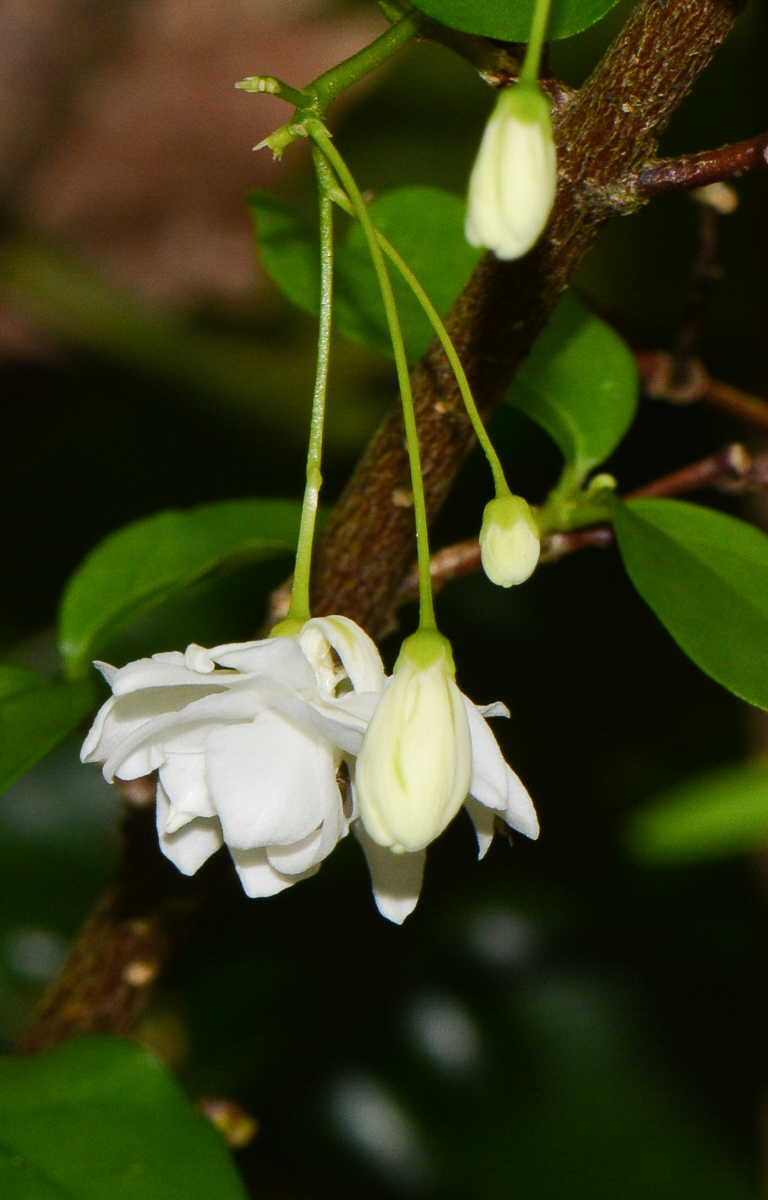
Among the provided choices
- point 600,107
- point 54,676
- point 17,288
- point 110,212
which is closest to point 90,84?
point 110,212

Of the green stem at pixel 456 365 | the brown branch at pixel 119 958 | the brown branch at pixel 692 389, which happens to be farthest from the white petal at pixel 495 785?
the brown branch at pixel 692 389

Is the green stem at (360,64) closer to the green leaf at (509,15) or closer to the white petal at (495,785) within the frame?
the green leaf at (509,15)

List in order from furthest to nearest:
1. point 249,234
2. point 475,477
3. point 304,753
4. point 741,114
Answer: point 249,234 < point 741,114 < point 475,477 < point 304,753

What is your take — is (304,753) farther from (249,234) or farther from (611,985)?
(249,234)

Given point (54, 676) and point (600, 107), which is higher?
point (600, 107)

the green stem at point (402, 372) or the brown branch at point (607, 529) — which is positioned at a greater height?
the green stem at point (402, 372)

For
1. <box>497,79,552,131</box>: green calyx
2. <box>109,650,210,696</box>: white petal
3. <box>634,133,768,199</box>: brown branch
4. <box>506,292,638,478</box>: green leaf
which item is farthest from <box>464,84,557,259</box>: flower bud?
<box>506,292,638,478</box>: green leaf

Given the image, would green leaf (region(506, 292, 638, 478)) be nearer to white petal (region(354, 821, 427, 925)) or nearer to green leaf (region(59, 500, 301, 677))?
green leaf (region(59, 500, 301, 677))

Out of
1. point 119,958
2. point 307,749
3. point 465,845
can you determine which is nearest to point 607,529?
point 307,749
